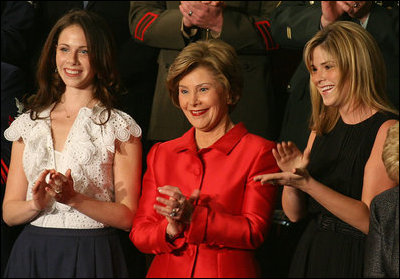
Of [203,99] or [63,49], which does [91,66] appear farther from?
[203,99]

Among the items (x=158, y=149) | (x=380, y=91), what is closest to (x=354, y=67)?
(x=380, y=91)

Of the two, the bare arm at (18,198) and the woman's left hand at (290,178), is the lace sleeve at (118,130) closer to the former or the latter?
the bare arm at (18,198)

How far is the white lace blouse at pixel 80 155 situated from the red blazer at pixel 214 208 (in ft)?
0.79

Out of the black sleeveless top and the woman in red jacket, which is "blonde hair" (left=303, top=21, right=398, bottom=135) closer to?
the black sleeveless top

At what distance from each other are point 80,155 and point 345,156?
115cm

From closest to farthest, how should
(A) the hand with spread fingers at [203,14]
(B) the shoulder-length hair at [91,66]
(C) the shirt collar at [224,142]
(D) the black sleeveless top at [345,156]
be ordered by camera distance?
(D) the black sleeveless top at [345,156], (C) the shirt collar at [224,142], (B) the shoulder-length hair at [91,66], (A) the hand with spread fingers at [203,14]

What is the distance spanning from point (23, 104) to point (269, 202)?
52.9 inches

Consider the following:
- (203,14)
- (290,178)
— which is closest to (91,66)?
(203,14)

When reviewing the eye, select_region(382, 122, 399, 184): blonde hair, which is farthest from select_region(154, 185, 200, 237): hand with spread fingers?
the eye

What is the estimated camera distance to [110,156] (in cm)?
348

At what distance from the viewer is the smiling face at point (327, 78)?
3174mm

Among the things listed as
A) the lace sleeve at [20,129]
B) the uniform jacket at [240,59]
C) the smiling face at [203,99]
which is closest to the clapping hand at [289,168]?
the smiling face at [203,99]

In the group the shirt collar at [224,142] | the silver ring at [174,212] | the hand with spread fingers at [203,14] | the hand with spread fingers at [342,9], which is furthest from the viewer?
the hand with spread fingers at [203,14]

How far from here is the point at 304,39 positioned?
368 cm
